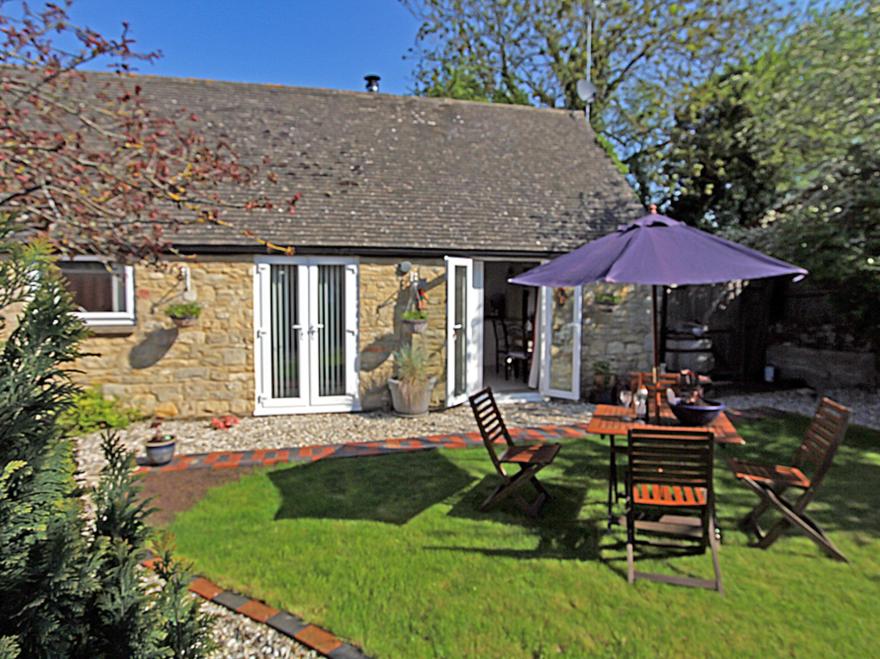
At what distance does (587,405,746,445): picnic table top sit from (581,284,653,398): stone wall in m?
4.58

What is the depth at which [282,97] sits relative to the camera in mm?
11914

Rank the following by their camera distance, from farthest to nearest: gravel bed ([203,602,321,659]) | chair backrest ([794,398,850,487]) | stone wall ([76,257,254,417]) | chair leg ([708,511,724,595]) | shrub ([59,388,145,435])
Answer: stone wall ([76,257,254,417]) < shrub ([59,388,145,435]) < chair backrest ([794,398,850,487]) < chair leg ([708,511,724,595]) < gravel bed ([203,602,321,659])

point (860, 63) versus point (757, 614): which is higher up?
point (860, 63)

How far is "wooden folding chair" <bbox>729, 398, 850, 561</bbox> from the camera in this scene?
169 inches

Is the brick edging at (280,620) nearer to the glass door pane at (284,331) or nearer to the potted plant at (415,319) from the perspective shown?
the glass door pane at (284,331)

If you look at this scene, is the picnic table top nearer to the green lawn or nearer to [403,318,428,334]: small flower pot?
the green lawn

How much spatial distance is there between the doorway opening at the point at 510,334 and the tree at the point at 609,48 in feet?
22.4

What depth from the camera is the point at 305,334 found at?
9312 millimetres

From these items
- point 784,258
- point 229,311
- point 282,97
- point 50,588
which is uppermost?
point 282,97

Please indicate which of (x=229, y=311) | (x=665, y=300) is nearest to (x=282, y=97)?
(x=229, y=311)

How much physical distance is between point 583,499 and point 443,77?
63.4ft

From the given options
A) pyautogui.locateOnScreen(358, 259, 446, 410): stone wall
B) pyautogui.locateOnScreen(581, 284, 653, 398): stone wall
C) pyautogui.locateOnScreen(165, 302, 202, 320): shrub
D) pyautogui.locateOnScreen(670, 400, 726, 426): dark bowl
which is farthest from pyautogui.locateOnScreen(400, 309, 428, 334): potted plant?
pyautogui.locateOnScreen(670, 400, 726, 426): dark bowl

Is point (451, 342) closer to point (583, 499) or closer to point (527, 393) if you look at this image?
point (527, 393)

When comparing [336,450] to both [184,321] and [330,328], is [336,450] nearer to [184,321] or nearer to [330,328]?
[330,328]
